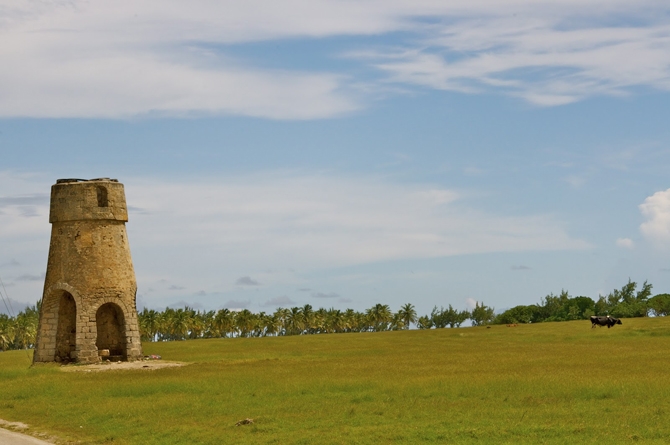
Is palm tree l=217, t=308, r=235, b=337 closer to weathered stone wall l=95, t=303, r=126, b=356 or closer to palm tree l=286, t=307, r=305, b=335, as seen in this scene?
palm tree l=286, t=307, r=305, b=335

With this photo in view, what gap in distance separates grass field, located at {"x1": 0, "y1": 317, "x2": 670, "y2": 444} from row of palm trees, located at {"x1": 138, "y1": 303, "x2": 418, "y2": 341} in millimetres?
85761

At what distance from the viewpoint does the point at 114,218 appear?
43625mm

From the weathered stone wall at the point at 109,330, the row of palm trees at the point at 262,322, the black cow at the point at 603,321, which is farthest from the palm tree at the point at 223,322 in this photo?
the weathered stone wall at the point at 109,330

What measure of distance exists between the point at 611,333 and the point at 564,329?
899 centimetres

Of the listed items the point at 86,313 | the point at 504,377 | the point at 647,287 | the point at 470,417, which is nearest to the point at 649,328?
the point at 504,377

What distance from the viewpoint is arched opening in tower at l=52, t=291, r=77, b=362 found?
150ft

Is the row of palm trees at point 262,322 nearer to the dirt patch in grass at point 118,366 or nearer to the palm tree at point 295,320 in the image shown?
the palm tree at point 295,320

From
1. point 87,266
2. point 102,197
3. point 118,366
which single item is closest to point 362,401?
point 118,366

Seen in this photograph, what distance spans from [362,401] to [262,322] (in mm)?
119698

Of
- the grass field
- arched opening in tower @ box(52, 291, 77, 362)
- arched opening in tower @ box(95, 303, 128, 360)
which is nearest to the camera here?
the grass field

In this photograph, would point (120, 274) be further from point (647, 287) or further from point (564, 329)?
point (647, 287)

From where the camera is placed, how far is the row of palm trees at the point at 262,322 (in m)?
127

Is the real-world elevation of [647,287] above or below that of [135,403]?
above

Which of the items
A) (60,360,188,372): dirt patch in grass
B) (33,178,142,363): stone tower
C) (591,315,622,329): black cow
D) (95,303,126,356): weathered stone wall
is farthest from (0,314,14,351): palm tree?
(591,315,622,329): black cow
